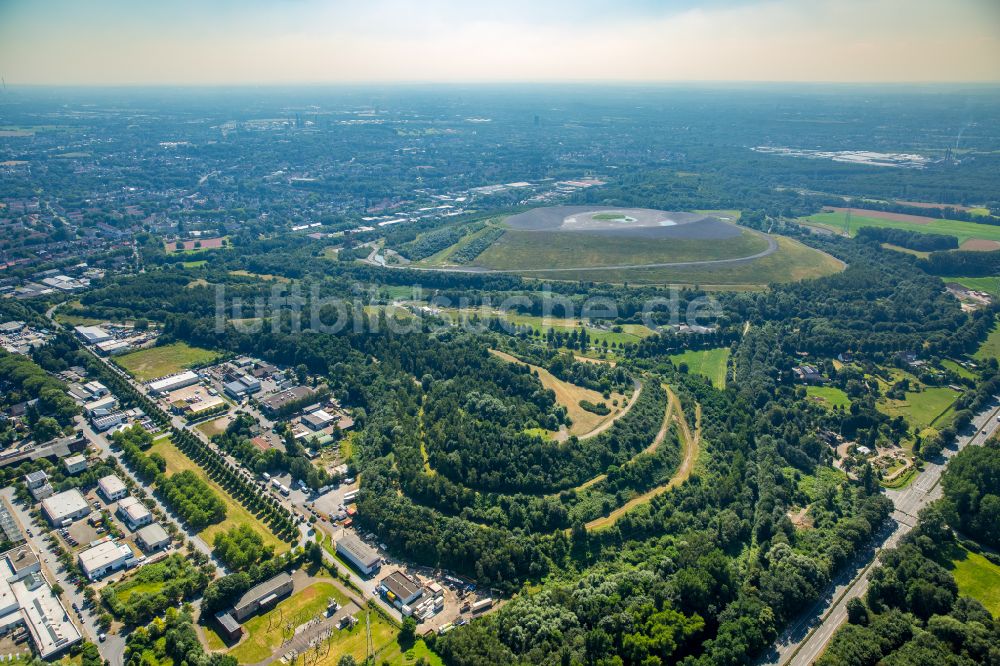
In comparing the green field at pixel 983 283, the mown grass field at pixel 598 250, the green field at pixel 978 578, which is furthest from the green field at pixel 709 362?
the green field at pixel 983 283

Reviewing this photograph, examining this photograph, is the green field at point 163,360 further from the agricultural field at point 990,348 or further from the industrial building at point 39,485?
the agricultural field at point 990,348

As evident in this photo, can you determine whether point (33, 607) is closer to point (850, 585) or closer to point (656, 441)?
point (656, 441)

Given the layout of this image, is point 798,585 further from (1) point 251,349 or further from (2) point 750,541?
(1) point 251,349

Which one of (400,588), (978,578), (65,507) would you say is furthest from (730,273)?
(65,507)

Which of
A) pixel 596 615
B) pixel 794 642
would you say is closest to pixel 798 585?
pixel 794 642

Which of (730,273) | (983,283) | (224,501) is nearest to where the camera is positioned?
(224,501)

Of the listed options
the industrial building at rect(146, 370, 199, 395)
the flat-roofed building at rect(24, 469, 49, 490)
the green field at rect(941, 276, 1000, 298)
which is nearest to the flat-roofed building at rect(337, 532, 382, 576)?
the flat-roofed building at rect(24, 469, 49, 490)

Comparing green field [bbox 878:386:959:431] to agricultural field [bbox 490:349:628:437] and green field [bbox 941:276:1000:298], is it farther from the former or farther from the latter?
green field [bbox 941:276:1000:298]
